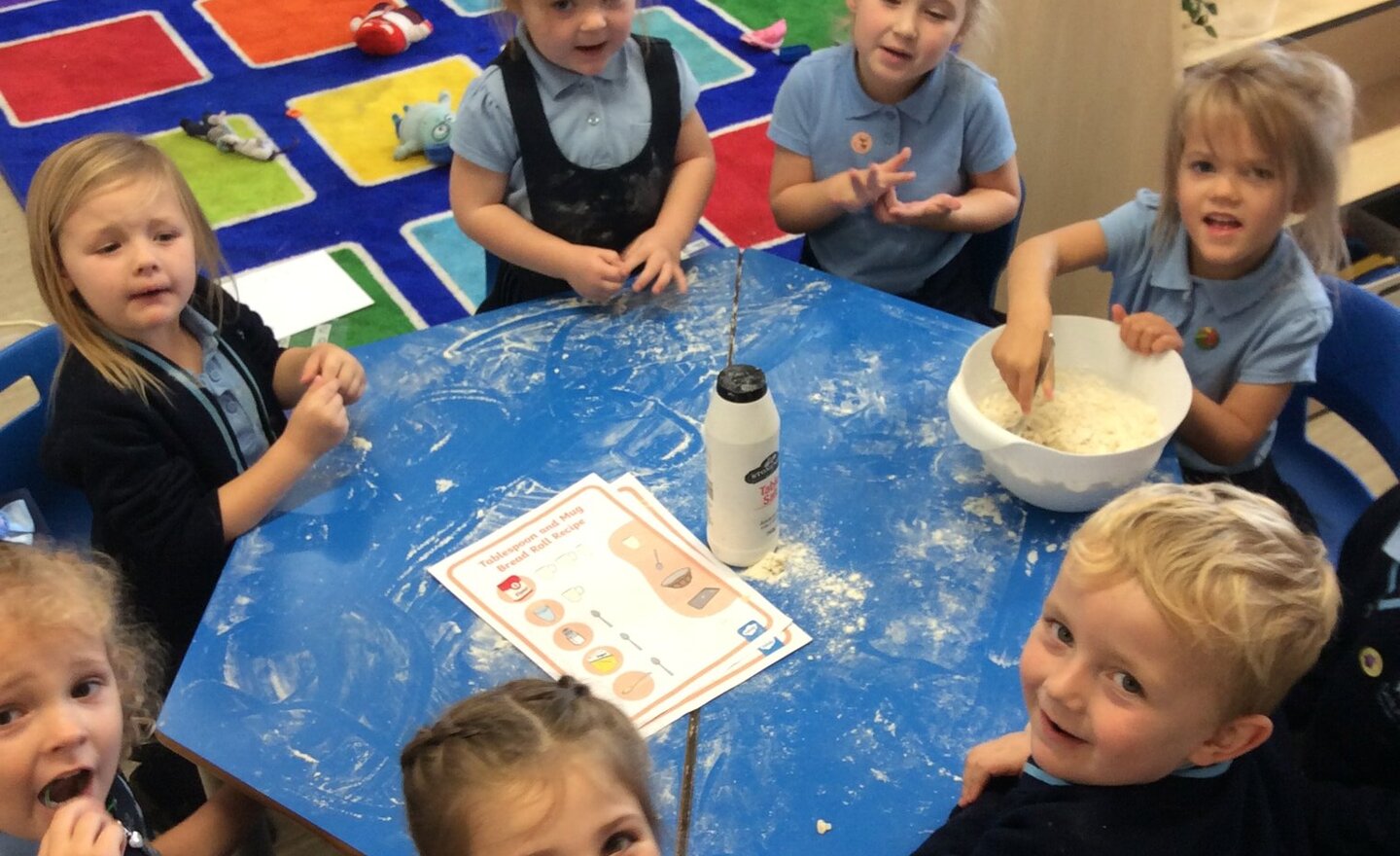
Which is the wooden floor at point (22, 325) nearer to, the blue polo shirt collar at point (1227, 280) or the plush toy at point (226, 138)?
the plush toy at point (226, 138)

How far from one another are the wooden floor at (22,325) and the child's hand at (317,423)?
152cm

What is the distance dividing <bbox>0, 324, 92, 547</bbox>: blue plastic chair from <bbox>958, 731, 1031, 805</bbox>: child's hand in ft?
4.28

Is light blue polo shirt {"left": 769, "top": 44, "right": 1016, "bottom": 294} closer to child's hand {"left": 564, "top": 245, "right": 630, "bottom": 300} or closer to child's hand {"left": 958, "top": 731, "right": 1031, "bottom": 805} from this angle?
child's hand {"left": 564, "top": 245, "right": 630, "bottom": 300}

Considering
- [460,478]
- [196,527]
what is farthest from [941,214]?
[196,527]

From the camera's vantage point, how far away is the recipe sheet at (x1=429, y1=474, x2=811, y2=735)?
4.23ft

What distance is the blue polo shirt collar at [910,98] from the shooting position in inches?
80.0

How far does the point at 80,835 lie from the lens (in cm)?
106

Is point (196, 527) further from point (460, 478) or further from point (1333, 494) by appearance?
point (1333, 494)

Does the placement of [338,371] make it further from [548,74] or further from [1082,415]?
[1082,415]

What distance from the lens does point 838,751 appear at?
1216 mm

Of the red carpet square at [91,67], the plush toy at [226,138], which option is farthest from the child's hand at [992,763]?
the red carpet square at [91,67]

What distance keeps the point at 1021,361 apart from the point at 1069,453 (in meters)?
0.19

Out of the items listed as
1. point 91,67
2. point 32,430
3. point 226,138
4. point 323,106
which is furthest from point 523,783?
point 91,67

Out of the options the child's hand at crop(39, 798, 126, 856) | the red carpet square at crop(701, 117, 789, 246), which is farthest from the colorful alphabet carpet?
the child's hand at crop(39, 798, 126, 856)
